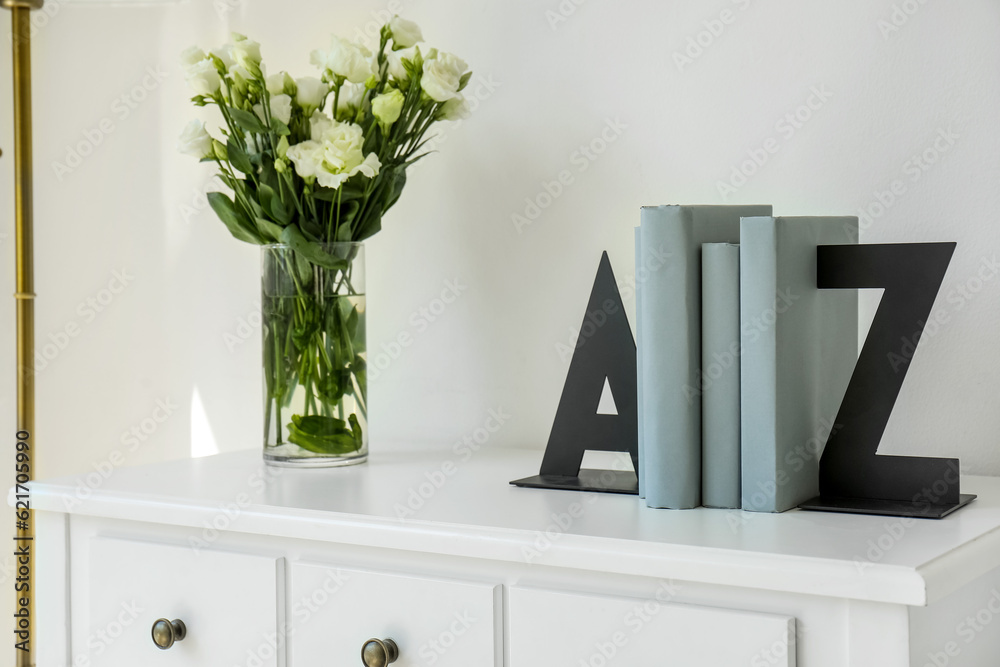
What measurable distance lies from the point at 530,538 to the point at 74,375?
3.74ft

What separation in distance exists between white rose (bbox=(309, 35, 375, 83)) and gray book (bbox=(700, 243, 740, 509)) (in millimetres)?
483

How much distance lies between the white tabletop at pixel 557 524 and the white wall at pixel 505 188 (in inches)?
9.0

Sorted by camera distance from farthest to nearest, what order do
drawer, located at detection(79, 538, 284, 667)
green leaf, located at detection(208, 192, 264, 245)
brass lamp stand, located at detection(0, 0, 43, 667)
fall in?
1. brass lamp stand, located at detection(0, 0, 43, 667)
2. green leaf, located at detection(208, 192, 264, 245)
3. drawer, located at detection(79, 538, 284, 667)

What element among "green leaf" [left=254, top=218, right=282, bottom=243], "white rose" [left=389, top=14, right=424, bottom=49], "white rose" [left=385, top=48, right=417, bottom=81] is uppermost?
"white rose" [left=389, top=14, right=424, bottom=49]

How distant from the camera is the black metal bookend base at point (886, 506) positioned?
0.78 metres

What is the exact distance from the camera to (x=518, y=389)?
1283mm

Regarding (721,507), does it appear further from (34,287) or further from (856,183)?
(34,287)

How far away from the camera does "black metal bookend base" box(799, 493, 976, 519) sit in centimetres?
78

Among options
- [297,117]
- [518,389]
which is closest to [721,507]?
[518,389]

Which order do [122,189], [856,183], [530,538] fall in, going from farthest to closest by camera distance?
[122,189] < [856,183] < [530,538]

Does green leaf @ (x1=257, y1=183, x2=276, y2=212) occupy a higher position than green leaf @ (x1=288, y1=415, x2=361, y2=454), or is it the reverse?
green leaf @ (x1=257, y1=183, x2=276, y2=212)

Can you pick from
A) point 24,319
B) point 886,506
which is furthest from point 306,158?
point 24,319

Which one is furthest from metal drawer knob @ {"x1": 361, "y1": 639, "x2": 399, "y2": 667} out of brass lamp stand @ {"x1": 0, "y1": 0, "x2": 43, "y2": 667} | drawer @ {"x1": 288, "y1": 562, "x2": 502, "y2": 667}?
brass lamp stand @ {"x1": 0, "y1": 0, "x2": 43, "y2": 667}

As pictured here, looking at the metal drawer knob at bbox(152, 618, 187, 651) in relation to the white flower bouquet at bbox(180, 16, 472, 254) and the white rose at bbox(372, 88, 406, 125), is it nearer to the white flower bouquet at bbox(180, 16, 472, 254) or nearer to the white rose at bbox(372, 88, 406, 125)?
the white flower bouquet at bbox(180, 16, 472, 254)
